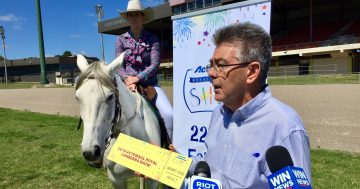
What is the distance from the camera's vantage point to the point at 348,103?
519 inches

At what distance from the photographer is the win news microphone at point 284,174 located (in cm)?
111

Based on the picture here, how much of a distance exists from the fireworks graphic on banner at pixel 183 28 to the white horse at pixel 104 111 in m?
1.08

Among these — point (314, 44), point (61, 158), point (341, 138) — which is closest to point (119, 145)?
point (61, 158)

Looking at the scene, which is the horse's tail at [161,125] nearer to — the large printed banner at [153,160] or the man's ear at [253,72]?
the large printed banner at [153,160]

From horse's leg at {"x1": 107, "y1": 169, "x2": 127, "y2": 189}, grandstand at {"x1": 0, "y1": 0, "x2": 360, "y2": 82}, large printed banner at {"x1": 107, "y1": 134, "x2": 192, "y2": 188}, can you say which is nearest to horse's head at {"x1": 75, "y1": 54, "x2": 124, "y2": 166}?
large printed banner at {"x1": 107, "y1": 134, "x2": 192, "y2": 188}

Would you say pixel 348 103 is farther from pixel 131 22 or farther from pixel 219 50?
pixel 219 50

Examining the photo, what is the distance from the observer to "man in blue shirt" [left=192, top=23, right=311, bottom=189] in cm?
153

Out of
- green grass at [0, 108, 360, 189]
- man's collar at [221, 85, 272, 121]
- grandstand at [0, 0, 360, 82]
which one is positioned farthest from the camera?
grandstand at [0, 0, 360, 82]

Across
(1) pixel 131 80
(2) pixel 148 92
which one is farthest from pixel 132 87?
(2) pixel 148 92

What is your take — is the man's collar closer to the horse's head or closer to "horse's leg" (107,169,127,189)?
the horse's head

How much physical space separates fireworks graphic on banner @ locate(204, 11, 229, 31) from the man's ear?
2.33 meters

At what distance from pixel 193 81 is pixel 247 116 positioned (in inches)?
105

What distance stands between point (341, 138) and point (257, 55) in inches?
277

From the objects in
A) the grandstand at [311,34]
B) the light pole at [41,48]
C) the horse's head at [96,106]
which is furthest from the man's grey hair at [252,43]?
the light pole at [41,48]
